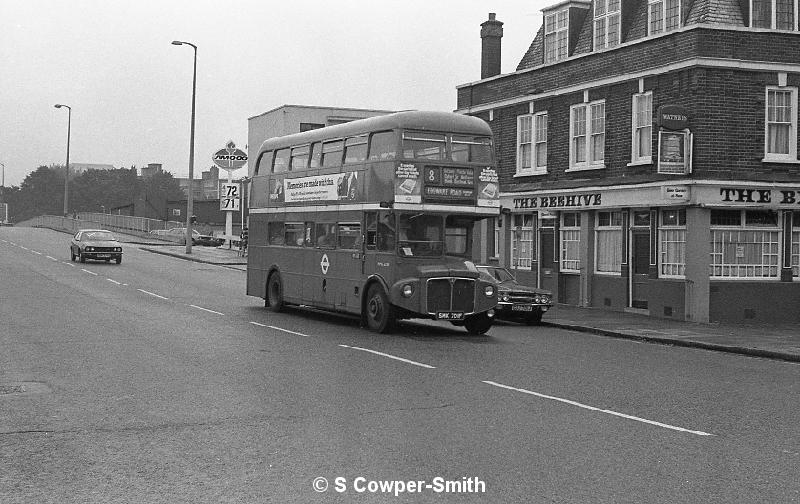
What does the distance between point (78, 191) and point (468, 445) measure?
147262mm

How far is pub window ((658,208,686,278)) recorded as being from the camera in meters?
26.5

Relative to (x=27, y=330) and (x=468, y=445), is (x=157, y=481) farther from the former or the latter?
(x=27, y=330)

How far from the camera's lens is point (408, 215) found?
20.0 metres

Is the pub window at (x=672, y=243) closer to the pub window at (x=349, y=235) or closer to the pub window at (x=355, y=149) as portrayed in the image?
the pub window at (x=349, y=235)

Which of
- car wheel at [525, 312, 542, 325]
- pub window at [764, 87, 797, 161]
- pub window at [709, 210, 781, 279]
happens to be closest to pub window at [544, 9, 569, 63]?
pub window at [764, 87, 797, 161]

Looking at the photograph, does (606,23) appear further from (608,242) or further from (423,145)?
(423,145)

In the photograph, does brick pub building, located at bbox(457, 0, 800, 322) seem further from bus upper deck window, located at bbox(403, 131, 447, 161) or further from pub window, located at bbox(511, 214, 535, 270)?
bus upper deck window, located at bbox(403, 131, 447, 161)

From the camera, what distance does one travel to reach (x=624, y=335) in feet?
72.2

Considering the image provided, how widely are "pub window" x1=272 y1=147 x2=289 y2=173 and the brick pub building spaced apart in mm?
9549

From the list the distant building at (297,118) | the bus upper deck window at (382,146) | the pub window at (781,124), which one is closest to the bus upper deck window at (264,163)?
the bus upper deck window at (382,146)

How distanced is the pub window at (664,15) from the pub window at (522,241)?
775 cm

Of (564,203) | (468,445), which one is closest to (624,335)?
(564,203)

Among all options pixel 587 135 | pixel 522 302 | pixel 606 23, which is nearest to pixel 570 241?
pixel 587 135

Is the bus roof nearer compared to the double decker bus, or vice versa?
the double decker bus
